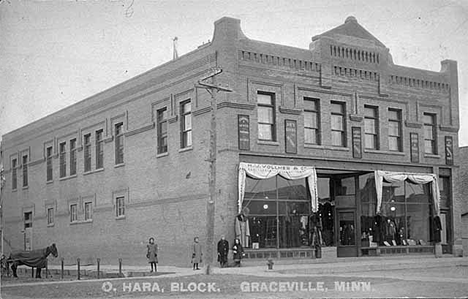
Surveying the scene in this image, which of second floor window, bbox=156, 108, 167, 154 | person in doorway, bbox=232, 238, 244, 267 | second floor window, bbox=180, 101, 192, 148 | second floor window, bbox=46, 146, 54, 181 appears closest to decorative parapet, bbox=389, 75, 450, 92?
second floor window, bbox=180, 101, 192, 148

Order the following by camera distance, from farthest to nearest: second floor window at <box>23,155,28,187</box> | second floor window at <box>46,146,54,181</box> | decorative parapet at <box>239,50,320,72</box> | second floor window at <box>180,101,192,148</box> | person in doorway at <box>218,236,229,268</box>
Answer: second floor window at <box>23,155,28,187</box> < second floor window at <box>46,146,54,181</box> < second floor window at <box>180,101,192,148</box> < decorative parapet at <box>239,50,320,72</box> < person in doorway at <box>218,236,229,268</box>

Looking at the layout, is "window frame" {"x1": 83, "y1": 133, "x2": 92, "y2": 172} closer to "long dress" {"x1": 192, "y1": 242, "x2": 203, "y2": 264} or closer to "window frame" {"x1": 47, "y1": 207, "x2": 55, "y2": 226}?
"window frame" {"x1": 47, "y1": 207, "x2": 55, "y2": 226}

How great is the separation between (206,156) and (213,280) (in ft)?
32.4

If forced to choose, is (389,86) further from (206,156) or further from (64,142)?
(64,142)

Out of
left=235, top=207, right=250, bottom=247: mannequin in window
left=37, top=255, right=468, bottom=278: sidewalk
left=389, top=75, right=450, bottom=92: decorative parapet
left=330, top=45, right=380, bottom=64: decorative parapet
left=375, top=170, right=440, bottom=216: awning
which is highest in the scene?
left=330, top=45, right=380, bottom=64: decorative parapet

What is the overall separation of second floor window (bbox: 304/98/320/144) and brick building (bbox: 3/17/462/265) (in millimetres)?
58

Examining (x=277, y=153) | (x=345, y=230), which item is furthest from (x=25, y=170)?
(x=345, y=230)

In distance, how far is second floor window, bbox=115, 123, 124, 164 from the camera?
38.3 m

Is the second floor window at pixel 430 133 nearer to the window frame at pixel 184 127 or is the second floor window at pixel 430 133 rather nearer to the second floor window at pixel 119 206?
the window frame at pixel 184 127

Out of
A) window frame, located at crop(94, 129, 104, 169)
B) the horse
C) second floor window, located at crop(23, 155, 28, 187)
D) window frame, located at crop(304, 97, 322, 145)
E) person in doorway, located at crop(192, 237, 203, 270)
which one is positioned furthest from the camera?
second floor window, located at crop(23, 155, 28, 187)

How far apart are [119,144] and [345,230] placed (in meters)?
12.9

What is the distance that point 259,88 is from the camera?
30844mm

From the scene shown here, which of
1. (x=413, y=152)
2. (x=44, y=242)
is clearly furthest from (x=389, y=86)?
(x=44, y=242)

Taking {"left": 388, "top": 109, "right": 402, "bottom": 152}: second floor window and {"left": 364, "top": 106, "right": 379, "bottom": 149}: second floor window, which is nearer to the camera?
{"left": 364, "top": 106, "right": 379, "bottom": 149}: second floor window
